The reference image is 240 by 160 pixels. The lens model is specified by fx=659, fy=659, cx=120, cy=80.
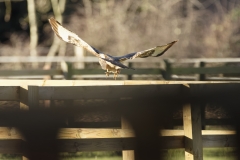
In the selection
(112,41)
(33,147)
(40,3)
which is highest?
(40,3)

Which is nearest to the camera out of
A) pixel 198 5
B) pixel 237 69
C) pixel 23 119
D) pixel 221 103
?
pixel 23 119

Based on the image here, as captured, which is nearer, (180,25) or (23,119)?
(23,119)

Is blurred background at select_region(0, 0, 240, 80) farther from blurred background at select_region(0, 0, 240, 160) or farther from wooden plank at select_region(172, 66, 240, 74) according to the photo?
wooden plank at select_region(172, 66, 240, 74)

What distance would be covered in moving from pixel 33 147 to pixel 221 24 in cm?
1933

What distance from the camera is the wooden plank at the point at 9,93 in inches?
163

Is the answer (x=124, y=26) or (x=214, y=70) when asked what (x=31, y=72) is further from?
(x=124, y=26)

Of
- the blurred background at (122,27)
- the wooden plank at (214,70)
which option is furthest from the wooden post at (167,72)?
the blurred background at (122,27)

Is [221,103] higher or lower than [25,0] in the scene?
lower

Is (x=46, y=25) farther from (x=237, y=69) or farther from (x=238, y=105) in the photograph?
(x=238, y=105)

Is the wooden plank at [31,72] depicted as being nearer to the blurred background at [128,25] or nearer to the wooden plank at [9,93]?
the wooden plank at [9,93]

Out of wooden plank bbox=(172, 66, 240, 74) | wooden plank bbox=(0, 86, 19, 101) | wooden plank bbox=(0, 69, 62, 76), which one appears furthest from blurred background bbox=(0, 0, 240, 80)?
wooden plank bbox=(0, 86, 19, 101)

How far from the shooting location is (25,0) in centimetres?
2502

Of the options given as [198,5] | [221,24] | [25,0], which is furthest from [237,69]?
[25,0]

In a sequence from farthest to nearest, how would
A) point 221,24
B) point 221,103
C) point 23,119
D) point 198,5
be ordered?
point 198,5, point 221,24, point 221,103, point 23,119
